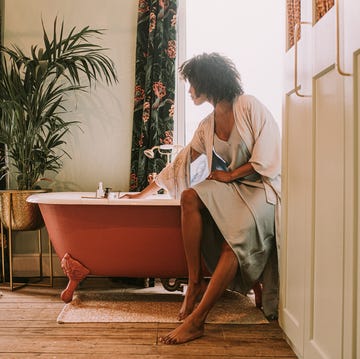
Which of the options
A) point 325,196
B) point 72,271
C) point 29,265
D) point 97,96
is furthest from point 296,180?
point 29,265

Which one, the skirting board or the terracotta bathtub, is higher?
the terracotta bathtub

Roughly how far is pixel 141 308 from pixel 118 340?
1.57 feet

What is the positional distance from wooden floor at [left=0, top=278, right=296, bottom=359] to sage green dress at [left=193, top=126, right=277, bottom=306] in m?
0.31

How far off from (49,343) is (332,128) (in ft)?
4.85

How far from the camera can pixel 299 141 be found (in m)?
1.89

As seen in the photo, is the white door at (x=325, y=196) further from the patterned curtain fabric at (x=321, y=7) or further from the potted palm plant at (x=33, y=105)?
the potted palm plant at (x=33, y=105)

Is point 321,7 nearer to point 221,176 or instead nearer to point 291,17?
point 291,17

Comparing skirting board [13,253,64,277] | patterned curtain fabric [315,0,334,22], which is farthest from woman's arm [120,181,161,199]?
patterned curtain fabric [315,0,334,22]

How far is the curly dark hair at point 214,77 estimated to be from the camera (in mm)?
2596

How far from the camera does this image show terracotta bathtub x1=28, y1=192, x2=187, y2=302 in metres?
2.56

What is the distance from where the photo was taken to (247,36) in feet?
11.2

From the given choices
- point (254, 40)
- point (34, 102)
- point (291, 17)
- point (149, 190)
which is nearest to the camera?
point (291, 17)

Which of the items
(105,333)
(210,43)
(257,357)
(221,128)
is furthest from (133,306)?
(210,43)

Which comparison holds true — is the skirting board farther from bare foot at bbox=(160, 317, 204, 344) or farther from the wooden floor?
bare foot at bbox=(160, 317, 204, 344)
